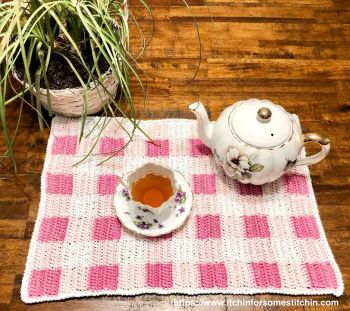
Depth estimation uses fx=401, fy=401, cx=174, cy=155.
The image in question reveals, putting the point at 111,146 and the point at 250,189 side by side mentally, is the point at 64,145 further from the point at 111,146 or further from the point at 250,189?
the point at 250,189

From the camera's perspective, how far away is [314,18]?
1.18 metres

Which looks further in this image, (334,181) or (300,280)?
(334,181)

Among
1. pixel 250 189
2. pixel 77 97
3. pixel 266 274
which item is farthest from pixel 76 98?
pixel 266 274

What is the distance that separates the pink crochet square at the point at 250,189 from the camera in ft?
2.91

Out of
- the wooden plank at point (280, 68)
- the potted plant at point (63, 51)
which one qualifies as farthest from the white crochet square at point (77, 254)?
the wooden plank at point (280, 68)

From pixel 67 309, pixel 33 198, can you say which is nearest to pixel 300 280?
pixel 67 309

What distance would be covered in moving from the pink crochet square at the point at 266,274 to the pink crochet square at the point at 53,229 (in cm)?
39

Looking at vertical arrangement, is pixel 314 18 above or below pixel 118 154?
above

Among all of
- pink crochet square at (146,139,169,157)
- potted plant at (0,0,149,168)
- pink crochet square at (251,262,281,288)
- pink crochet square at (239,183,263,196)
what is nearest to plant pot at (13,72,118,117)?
potted plant at (0,0,149,168)

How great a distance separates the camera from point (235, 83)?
1.05 metres

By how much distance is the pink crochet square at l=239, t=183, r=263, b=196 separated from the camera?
2.91 feet

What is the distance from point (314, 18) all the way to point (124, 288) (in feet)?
3.05

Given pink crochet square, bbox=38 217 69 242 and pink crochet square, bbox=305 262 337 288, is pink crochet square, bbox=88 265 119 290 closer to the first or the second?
pink crochet square, bbox=38 217 69 242

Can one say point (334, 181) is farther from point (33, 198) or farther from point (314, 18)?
point (33, 198)
